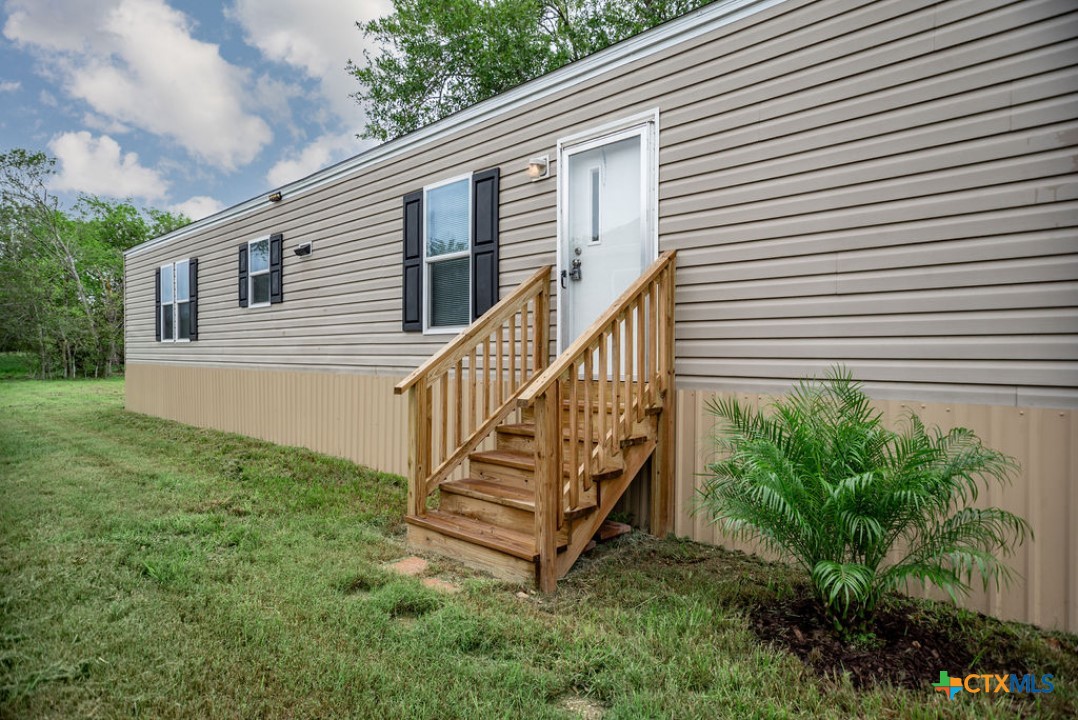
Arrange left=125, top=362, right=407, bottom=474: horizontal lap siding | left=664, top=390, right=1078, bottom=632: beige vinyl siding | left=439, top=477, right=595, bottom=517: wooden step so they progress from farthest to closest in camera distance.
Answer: left=125, top=362, right=407, bottom=474: horizontal lap siding
left=439, top=477, right=595, bottom=517: wooden step
left=664, top=390, right=1078, bottom=632: beige vinyl siding

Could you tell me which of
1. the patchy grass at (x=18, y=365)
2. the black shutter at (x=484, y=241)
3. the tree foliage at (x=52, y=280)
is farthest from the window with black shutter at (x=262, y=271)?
the patchy grass at (x=18, y=365)

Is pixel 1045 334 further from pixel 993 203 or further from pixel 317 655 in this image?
pixel 317 655

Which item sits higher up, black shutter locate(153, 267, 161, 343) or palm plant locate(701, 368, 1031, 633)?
black shutter locate(153, 267, 161, 343)

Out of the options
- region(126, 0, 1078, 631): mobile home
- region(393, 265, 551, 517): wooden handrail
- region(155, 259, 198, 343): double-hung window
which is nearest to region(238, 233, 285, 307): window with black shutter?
region(155, 259, 198, 343): double-hung window

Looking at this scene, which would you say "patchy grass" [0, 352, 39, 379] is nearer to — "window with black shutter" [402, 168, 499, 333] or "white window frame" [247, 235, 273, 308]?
"white window frame" [247, 235, 273, 308]

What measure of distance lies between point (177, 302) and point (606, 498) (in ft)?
30.9

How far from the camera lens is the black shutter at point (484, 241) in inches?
197

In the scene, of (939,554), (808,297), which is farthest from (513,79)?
(939,554)

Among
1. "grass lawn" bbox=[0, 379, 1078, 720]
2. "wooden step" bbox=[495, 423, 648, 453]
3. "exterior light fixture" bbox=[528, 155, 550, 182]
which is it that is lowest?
"grass lawn" bbox=[0, 379, 1078, 720]

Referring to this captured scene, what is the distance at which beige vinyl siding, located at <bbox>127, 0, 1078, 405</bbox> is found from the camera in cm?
259

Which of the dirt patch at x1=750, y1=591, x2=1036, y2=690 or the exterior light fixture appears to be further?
the exterior light fixture

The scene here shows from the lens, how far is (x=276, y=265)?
25.1ft

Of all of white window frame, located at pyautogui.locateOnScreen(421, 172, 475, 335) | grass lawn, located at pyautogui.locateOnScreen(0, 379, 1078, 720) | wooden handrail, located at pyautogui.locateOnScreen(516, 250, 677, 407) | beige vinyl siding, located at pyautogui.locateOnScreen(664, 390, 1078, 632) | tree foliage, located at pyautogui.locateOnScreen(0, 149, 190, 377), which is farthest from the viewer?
tree foliage, located at pyautogui.locateOnScreen(0, 149, 190, 377)

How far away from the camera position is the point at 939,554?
2.22 m
